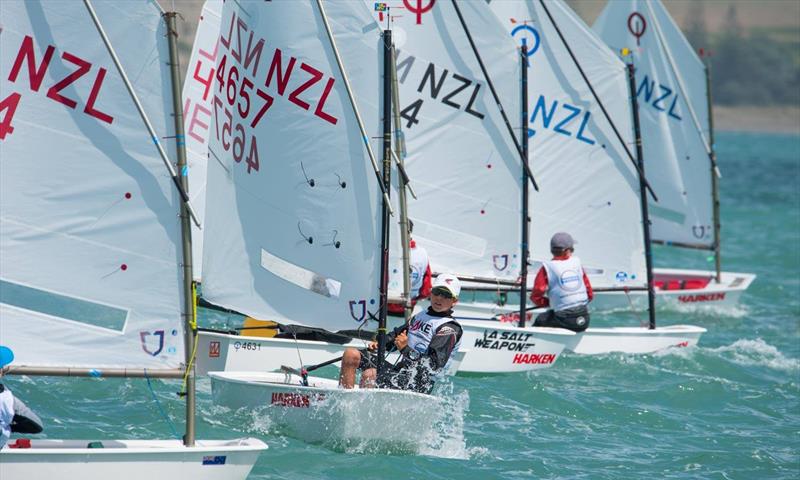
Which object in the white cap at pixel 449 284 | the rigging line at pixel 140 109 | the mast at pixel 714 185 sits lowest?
the white cap at pixel 449 284

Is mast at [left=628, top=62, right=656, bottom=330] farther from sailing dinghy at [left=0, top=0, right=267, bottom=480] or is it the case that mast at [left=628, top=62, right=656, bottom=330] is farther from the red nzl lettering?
the red nzl lettering

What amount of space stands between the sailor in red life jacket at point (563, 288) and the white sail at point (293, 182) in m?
3.99

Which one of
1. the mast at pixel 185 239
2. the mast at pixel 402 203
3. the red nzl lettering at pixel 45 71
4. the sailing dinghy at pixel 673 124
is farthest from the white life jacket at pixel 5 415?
the sailing dinghy at pixel 673 124

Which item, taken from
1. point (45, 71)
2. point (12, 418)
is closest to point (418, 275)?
point (45, 71)

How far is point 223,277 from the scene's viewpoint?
1144 cm

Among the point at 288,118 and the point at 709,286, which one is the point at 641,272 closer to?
the point at 709,286

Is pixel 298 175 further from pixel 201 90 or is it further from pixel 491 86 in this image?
pixel 491 86

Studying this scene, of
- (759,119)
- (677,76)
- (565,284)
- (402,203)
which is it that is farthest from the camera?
(759,119)

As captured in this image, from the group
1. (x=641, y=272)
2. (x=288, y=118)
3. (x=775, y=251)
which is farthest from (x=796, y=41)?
(x=288, y=118)

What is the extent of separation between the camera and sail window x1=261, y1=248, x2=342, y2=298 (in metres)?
11.4

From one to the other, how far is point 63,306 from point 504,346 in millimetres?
6655

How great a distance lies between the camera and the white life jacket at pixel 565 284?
48.8 ft

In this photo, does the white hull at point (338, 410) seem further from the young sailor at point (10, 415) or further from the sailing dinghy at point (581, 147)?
the sailing dinghy at point (581, 147)

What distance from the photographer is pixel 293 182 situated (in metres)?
11.4
